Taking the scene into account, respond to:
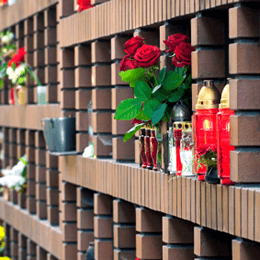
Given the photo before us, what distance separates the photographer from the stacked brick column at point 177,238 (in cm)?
537

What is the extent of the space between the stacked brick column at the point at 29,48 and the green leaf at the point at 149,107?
5.95 meters

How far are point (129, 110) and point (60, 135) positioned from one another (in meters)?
2.90

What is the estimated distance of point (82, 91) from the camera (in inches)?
298

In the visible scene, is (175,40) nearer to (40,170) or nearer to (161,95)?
(161,95)

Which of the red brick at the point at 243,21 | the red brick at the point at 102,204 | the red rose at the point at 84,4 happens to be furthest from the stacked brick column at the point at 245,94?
the red rose at the point at 84,4

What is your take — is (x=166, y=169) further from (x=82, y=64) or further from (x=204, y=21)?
(x=82, y=64)

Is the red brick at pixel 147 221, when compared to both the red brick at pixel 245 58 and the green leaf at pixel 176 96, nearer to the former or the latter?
the green leaf at pixel 176 96

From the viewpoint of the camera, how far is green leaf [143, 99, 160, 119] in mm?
4957

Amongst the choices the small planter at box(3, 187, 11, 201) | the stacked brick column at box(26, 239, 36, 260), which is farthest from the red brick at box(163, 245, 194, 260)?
Result: the small planter at box(3, 187, 11, 201)

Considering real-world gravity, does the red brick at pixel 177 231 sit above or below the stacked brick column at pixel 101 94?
below

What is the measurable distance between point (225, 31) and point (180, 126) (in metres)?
0.68

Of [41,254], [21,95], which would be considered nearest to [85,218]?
[41,254]

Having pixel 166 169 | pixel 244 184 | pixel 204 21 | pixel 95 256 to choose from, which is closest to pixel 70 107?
pixel 95 256

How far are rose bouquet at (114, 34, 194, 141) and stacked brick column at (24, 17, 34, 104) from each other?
229 inches
